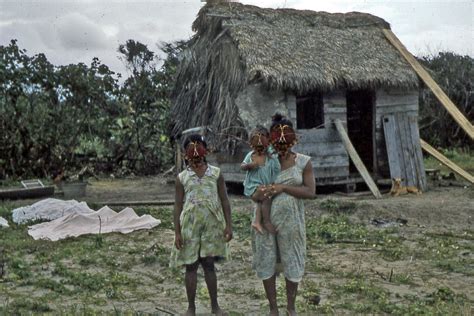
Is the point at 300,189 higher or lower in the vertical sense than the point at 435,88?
lower

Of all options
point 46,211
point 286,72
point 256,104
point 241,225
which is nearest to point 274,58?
point 286,72

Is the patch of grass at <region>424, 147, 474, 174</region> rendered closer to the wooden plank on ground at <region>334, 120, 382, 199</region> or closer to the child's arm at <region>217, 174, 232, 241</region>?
the wooden plank on ground at <region>334, 120, 382, 199</region>

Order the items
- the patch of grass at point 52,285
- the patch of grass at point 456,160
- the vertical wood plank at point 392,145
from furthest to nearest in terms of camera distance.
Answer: the patch of grass at point 456,160 < the vertical wood plank at point 392,145 < the patch of grass at point 52,285

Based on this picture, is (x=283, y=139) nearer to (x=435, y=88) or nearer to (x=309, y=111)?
(x=435, y=88)

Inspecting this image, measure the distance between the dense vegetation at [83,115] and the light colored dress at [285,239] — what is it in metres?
11.0

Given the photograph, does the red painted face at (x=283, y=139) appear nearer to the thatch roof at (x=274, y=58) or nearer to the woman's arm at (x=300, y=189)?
the woman's arm at (x=300, y=189)

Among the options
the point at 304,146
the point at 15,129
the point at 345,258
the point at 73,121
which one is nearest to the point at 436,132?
the point at 304,146

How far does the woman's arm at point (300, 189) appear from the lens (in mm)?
4434

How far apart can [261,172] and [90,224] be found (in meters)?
4.74

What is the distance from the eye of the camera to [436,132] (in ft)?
67.1

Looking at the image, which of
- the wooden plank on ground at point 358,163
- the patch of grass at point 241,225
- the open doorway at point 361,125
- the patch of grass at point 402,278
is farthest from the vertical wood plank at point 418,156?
the patch of grass at point 402,278

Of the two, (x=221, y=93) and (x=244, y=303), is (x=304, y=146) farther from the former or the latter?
(x=244, y=303)

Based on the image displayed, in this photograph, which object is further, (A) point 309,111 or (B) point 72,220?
(A) point 309,111

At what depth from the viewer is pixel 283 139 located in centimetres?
448
